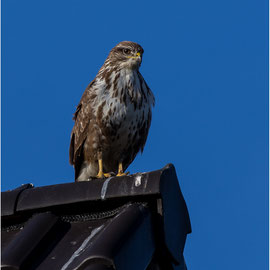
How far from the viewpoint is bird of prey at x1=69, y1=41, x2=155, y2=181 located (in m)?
6.41

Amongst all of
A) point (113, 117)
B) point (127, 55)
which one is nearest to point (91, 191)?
point (113, 117)

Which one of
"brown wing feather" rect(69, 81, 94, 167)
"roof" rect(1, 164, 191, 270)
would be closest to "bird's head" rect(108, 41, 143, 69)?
"brown wing feather" rect(69, 81, 94, 167)

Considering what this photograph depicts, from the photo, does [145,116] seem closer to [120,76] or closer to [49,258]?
[120,76]

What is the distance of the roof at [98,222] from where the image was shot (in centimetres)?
297

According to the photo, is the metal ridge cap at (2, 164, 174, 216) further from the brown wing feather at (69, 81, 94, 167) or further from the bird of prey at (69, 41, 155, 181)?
the brown wing feather at (69, 81, 94, 167)

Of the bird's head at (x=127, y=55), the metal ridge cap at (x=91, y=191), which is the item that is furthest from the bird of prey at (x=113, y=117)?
the metal ridge cap at (x=91, y=191)

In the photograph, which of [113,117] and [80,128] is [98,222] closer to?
[113,117]

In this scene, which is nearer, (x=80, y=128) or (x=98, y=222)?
(x=98, y=222)

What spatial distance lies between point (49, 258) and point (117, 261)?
0.46 m

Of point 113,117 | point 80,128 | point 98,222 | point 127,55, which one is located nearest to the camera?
point 98,222

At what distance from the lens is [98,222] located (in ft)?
11.1

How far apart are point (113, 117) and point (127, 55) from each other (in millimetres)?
949

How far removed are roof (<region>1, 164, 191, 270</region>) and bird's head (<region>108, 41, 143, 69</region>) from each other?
3.38m

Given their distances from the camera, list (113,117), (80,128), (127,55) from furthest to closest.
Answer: (127,55) < (80,128) < (113,117)
